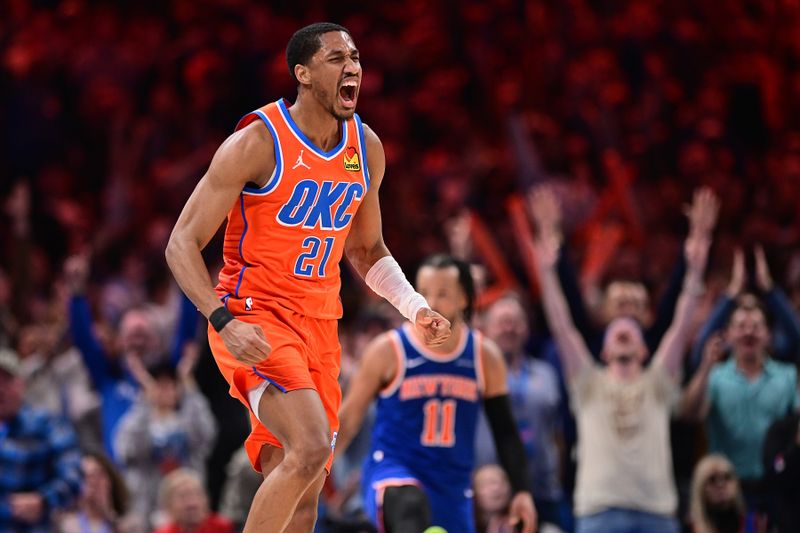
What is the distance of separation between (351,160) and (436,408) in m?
1.65

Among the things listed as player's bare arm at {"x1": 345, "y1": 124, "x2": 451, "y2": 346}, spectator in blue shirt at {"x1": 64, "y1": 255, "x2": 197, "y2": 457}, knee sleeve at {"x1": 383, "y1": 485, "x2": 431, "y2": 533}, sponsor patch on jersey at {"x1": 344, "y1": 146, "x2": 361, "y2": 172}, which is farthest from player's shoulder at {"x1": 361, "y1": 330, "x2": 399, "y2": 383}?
spectator in blue shirt at {"x1": 64, "y1": 255, "x2": 197, "y2": 457}

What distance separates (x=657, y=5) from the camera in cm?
1224

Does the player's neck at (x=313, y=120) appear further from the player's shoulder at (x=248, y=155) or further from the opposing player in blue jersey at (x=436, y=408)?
the opposing player in blue jersey at (x=436, y=408)

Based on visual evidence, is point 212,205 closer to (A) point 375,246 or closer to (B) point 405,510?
(A) point 375,246

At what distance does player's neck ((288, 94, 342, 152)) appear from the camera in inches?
180

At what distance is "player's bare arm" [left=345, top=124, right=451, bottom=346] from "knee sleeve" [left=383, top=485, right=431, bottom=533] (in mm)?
1052

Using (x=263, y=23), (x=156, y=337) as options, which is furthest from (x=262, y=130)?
(x=263, y=23)

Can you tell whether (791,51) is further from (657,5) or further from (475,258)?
(475,258)

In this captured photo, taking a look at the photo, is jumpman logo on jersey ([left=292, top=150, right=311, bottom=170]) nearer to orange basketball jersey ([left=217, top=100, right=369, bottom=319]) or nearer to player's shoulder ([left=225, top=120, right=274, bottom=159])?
orange basketball jersey ([left=217, top=100, right=369, bottom=319])

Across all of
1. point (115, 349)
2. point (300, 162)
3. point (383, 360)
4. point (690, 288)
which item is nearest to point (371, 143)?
point (300, 162)

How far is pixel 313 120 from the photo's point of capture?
4.59 m

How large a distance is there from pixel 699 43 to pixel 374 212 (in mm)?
8137

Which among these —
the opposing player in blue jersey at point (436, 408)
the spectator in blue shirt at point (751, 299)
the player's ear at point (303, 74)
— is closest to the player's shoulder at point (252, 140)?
the player's ear at point (303, 74)

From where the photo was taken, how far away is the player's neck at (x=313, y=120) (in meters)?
4.57
